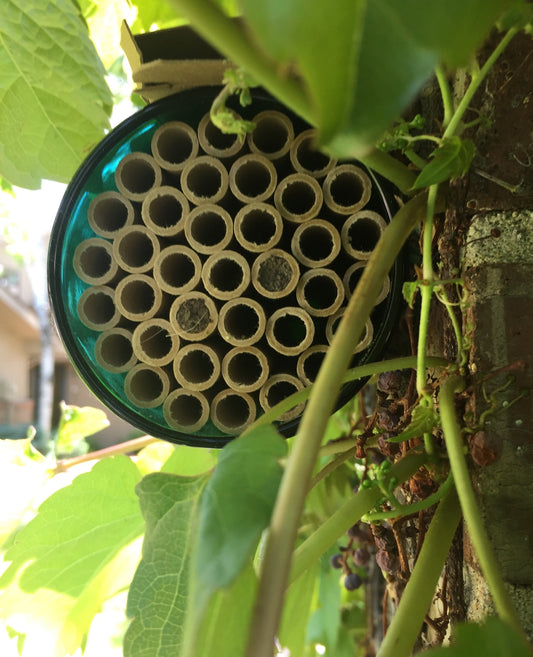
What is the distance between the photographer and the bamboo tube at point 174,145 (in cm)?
46

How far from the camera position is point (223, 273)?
0.47 m

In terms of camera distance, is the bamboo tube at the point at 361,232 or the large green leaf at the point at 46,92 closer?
the bamboo tube at the point at 361,232

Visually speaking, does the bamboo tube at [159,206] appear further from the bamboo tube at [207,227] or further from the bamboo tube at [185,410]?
the bamboo tube at [185,410]

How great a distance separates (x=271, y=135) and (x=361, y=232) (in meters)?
0.10

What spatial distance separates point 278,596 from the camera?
0.71 ft

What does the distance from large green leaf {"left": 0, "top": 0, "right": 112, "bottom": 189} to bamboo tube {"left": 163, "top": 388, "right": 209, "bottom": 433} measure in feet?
0.87

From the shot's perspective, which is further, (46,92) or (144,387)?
(46,92)

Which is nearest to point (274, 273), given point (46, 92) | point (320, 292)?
point (320, 292)

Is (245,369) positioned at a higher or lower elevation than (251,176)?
lower

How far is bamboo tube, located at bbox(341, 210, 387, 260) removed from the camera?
0.44 m

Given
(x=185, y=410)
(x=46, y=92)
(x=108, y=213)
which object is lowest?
(x=185, y=410)

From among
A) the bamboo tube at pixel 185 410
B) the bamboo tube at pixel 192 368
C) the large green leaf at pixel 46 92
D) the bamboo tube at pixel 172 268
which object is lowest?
the bamboo tube at pixel 185 410

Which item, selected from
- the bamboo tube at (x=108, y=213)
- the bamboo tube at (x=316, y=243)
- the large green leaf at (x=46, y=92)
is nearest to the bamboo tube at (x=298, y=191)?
the bamboo tube at (x=316, y=243)

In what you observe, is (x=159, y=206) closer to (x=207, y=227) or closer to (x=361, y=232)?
(x=207, y=227)
